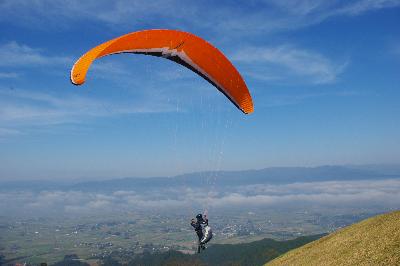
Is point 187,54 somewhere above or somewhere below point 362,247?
above

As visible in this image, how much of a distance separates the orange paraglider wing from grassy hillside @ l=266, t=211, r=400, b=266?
12077mm

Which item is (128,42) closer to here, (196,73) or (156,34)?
(156,34)

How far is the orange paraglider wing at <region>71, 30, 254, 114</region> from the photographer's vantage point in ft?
54.4

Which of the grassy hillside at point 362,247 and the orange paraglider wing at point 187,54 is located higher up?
the orange paraglider wing at point 187,54

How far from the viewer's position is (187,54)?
71.7ft

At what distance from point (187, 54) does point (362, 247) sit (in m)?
17.9

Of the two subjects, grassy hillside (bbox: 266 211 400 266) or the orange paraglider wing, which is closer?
the orange paraglider wing

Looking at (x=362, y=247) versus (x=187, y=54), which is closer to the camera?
(x=187, y=54)

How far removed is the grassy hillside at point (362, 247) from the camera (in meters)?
23.7

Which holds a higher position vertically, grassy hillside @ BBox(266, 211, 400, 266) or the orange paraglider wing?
the orange paraglider wing

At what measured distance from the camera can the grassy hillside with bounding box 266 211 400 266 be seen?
23703 mm

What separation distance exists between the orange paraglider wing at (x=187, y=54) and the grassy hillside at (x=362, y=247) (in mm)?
12077

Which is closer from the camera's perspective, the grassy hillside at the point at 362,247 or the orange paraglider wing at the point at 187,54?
the orange paraglider wing at the point at 187,54

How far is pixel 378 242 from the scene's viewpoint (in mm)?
25719
